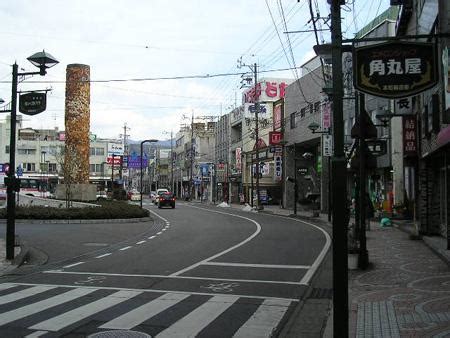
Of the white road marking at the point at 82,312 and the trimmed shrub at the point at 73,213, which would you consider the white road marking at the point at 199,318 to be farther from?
the trimmed shrub at the point at 73,213

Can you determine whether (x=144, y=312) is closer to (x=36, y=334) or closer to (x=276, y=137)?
(x=36, y=334)

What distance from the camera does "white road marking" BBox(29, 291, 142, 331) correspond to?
7414mm

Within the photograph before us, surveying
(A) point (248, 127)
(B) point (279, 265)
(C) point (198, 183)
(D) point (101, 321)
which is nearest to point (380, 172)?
(B) point (279, 265)

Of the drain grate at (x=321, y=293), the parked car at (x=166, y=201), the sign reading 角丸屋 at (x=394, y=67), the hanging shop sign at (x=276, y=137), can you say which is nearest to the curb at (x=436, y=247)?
the drain grate at (x=321, y=293)

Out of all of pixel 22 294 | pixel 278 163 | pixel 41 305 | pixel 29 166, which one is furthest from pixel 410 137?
A: pixel 29 166

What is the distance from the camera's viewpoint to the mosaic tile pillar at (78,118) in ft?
127

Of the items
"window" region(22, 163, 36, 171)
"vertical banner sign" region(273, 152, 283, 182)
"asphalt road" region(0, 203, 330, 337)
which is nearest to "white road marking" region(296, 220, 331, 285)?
"asphalt road" region(0, 203, 330, 337)

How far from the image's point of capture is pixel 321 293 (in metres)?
10.3

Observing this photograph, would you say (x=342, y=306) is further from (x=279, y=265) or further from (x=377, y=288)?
(x=279, y=265)

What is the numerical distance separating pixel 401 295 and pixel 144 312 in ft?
14.7

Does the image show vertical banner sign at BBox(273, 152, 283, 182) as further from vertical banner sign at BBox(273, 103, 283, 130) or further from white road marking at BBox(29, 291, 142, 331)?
white road marking at BBox(29, 291, 142, 331)

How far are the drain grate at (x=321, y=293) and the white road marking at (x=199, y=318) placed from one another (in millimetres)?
1569

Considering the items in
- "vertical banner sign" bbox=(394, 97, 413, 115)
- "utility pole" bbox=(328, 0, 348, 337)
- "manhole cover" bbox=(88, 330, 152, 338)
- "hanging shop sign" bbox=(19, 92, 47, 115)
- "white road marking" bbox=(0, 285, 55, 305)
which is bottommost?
"white road marking" bbox=(0, 285, 55, 305)

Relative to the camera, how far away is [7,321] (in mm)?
7648
